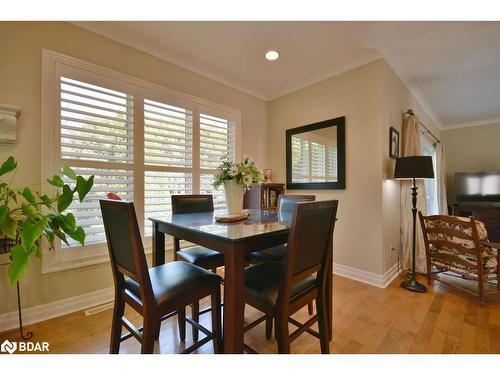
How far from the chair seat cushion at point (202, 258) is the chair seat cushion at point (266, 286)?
49 centimetres

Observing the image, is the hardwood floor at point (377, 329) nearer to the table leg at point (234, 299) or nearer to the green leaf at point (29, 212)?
the table leg at point (234, 299)

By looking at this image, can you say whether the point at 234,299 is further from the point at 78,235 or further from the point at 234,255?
the point at 78,235

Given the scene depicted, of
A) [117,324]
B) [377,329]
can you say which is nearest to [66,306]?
[117,324]

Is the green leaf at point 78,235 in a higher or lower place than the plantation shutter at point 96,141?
lower

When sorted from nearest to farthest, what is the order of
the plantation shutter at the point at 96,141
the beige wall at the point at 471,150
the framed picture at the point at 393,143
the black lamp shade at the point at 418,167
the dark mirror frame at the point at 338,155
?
1. the plantation shutter at the point at 96,141
2. the black lamp shade at the point at 418,167
3. the framed picture at the point at 393,143
4. the dark mirror frame at the point at 338,155
5. the beige wall at the point at 471,150

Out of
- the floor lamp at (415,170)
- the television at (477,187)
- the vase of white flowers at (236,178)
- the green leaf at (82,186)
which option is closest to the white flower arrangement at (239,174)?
the vase of white flowers at (236,178)

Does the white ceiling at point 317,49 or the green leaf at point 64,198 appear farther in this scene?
Result: the white ceiling at point 317,49

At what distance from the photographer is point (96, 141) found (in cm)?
208

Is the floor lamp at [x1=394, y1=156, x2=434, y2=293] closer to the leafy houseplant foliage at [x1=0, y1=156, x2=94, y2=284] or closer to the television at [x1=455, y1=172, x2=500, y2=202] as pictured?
the leafy houseplant foliage at [x1=0, y1=156, x2=94, y2=284]

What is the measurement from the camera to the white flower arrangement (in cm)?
174

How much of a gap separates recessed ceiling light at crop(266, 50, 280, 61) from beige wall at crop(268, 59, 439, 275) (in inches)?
31.1

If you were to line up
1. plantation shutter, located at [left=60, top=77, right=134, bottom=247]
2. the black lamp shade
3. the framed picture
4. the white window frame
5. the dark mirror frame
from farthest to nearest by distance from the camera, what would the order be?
the dark mirror frame → the framed picture → the black lamp shade → plantation shutter, located at [left=60, top=77, right=134, bottom=247] → the white window frame

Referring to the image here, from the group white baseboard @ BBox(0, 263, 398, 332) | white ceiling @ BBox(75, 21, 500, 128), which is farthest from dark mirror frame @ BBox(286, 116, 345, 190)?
white baseboard @ BBox(0, 263, 398, 332)

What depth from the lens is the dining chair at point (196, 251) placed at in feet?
5.77
